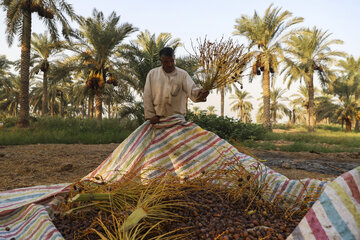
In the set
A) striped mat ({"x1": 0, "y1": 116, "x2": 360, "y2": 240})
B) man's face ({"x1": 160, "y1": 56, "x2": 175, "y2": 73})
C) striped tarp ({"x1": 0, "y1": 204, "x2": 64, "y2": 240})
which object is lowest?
striped tarp ({"x1": 0, "y1": 204, "x2": 64, "y2": 240})

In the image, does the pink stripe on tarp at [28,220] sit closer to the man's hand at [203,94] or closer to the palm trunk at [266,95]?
the man's hand at [203,94]

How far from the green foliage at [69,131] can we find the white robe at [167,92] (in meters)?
7.14

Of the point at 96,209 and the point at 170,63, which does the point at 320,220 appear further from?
the point at 170,63

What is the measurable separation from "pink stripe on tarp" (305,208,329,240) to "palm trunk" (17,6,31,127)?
1329 centimetres

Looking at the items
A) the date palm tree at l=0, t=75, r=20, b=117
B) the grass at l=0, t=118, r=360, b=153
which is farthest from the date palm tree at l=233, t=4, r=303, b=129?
the date palm tree at l=0, t=75, r=20, b=117

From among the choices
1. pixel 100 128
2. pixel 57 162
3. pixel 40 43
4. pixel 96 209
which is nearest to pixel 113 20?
pixel 100 128

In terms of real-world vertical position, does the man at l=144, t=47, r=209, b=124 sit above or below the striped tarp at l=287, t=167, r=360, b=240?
above

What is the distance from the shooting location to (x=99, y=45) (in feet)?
51.0

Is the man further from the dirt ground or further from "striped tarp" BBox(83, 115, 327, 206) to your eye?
the dirt ground

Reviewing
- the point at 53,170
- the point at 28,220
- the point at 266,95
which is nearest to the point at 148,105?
the point at 28,220

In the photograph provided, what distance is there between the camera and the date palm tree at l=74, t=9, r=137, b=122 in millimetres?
15188

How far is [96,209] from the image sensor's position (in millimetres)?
1562

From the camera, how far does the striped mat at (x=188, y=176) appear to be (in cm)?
95

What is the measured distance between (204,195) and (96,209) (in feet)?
2.07
